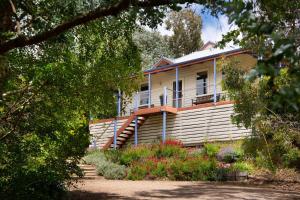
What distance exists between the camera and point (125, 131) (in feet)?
88.4

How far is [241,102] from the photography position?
14234 millimetres

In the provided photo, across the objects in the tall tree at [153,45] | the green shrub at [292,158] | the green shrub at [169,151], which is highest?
the tall tree at [153,45]

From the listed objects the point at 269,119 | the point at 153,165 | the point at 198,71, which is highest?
the point at 198,71

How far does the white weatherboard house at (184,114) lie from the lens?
23016mm

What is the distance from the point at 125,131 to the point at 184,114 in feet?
13.6

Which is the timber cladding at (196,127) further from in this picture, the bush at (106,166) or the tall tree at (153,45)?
the tall tree at (153,45)

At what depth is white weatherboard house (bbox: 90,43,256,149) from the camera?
23.0m

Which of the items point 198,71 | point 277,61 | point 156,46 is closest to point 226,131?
point 198,71

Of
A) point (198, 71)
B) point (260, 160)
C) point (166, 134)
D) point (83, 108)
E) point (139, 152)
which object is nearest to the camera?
point (83, 108)

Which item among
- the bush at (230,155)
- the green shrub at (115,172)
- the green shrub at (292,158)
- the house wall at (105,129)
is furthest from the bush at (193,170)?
the house wall at (105,129)

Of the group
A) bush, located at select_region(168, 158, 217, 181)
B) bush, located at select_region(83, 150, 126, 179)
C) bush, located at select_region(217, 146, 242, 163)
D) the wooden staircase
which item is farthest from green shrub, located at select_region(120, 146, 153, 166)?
the wooden staircase

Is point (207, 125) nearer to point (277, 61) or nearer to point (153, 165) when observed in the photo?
point (153, 165)

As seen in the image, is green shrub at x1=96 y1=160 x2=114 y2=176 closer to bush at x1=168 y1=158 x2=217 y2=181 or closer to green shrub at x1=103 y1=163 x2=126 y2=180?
green shrub at x1=103 y1=163 x2=126 y2=180

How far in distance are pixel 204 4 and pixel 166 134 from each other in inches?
808
